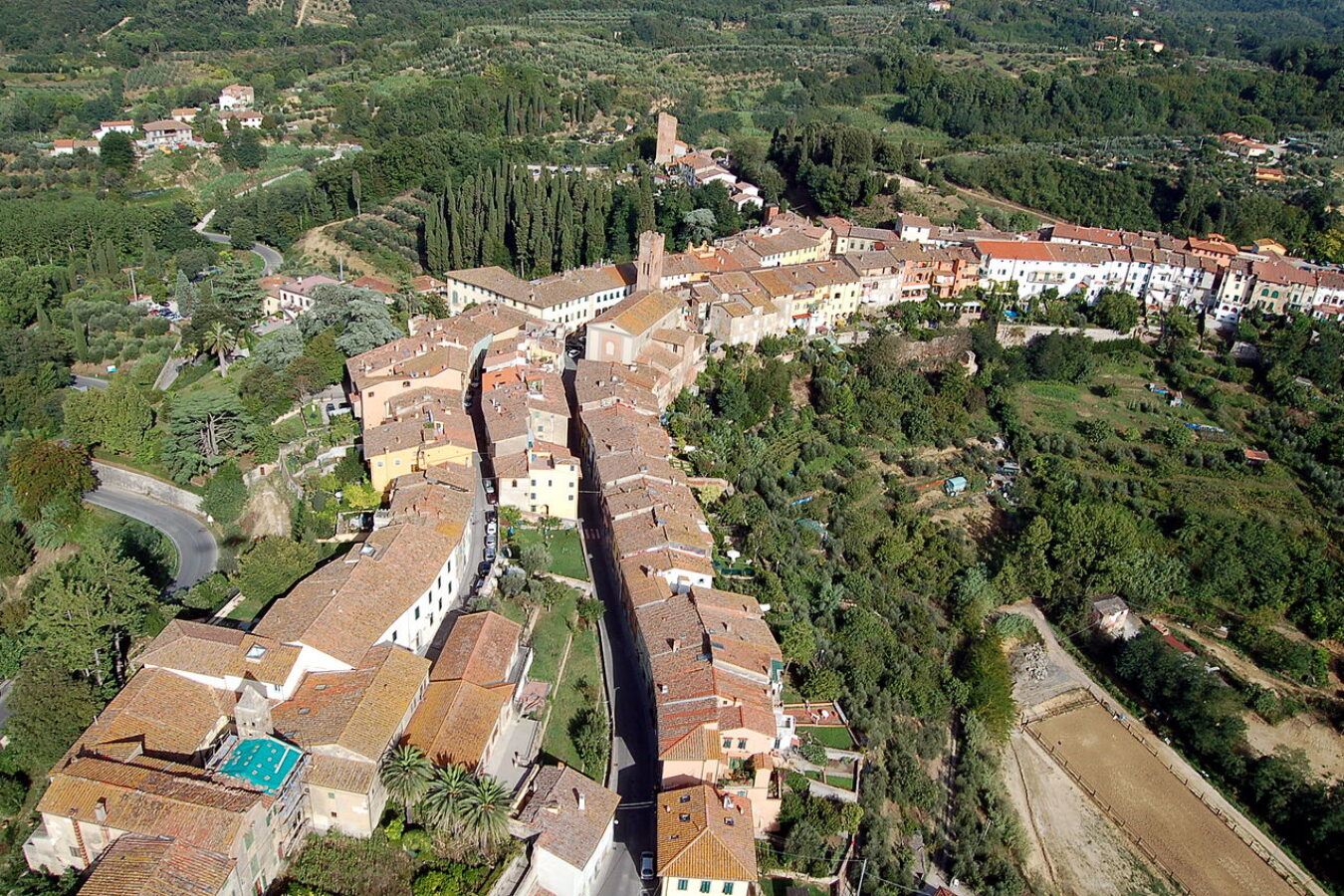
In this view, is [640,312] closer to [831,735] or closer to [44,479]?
[831,735]

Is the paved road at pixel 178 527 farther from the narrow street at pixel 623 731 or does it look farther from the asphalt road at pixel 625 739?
the asphalt road at pixel 625 739

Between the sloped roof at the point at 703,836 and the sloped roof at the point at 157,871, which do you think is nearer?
the sloped roof at the point at 157,871

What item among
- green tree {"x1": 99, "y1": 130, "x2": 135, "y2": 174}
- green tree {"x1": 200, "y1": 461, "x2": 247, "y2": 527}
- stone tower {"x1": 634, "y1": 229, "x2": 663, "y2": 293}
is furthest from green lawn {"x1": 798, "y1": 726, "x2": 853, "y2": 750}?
green tree {"x1": 99, "y1": 130, "x2": 135, "y2": 174}

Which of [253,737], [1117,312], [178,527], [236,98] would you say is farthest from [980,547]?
[236,98]

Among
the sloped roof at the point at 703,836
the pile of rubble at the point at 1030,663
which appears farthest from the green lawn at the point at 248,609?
the pile of rubble at the point at 1030,663

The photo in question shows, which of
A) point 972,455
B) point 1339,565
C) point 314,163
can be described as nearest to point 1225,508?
point 1339,565
